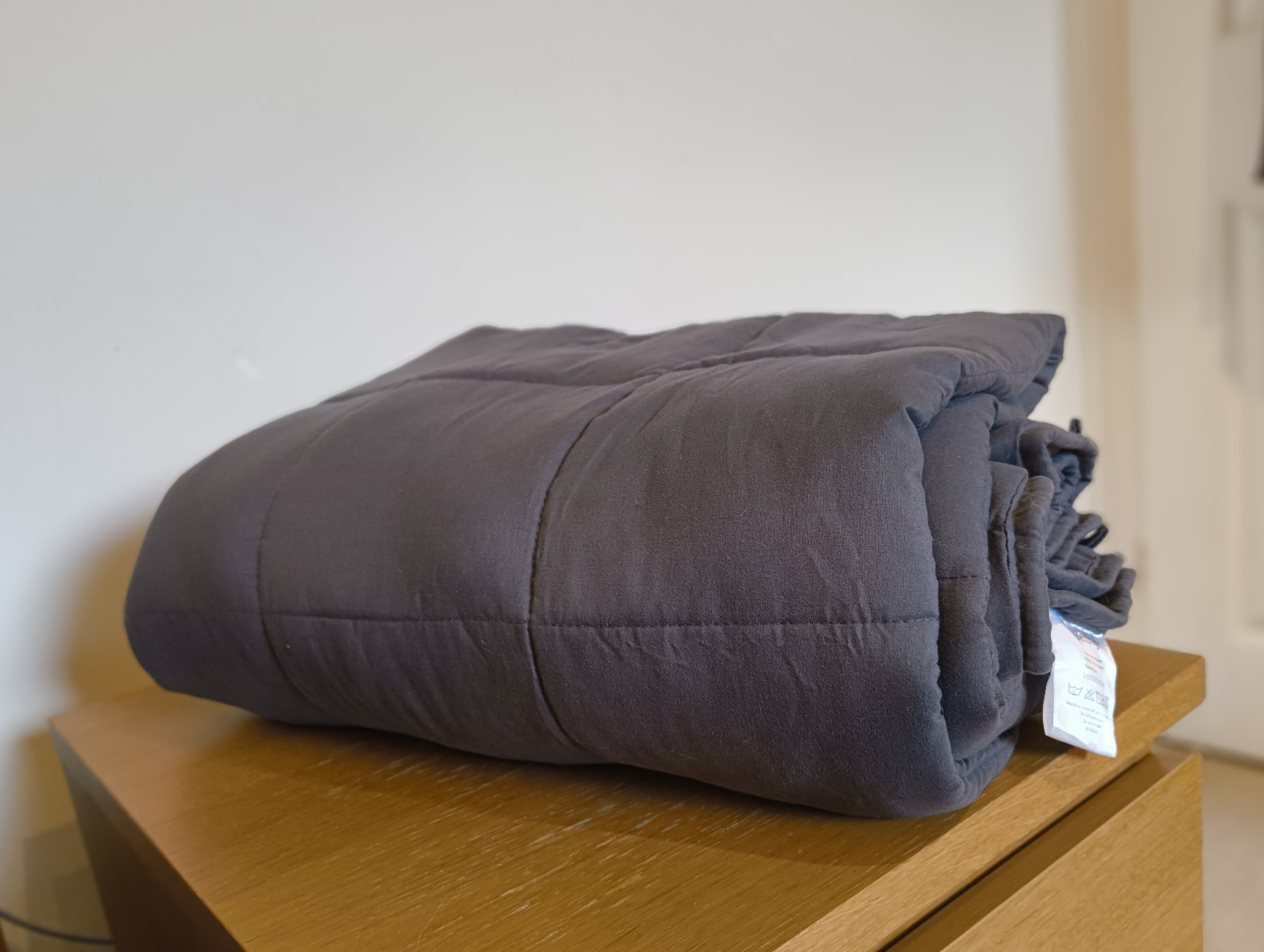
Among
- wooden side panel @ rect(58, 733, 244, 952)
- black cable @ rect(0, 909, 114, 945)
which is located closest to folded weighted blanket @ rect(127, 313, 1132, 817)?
wooden side panel @ rect(58, 733, 244, 952)

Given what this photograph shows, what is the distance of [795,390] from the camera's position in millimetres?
388

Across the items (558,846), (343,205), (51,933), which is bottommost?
(51,933)

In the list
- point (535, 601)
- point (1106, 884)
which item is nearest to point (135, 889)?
point (535, 601)

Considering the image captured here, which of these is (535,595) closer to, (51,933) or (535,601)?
(535,601)

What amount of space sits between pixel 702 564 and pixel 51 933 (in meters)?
0.73

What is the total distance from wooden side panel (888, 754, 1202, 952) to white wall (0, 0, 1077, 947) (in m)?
0.71

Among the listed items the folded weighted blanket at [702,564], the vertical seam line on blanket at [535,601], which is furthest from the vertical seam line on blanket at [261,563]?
the vertical seam line on blanket at [535,601]

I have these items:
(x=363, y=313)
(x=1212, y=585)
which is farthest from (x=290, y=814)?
(x=1212, y=585)

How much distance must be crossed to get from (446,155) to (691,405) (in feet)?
2.23

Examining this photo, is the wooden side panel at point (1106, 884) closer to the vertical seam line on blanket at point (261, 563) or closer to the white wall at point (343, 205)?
the vertical seam line on blanket at point (261, 563)

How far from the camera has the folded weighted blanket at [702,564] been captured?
35 centimetres

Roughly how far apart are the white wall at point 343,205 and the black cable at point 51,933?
0.7 inches

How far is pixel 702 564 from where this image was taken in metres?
0.37

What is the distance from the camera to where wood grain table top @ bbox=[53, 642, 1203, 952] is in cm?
36
